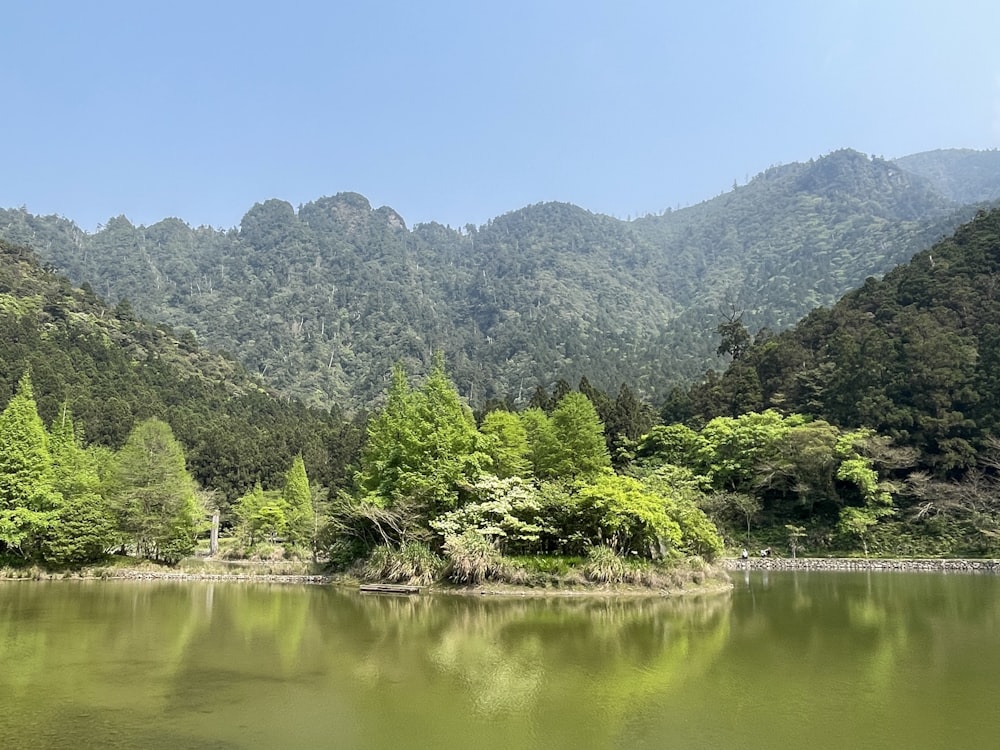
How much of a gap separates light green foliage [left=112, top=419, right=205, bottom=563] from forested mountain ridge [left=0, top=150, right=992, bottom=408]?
60514 mm

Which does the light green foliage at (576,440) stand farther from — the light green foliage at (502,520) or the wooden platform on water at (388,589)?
the wooden platform on water at (388,589)

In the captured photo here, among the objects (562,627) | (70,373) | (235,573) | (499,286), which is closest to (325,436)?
(70,373)

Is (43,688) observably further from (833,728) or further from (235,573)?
(235,573)

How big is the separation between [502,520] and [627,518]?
190 inches

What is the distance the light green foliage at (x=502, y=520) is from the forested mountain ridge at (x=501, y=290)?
220 ft

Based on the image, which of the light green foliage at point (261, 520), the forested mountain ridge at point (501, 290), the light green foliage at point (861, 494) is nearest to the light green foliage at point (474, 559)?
the light green foliage at point (261, 520)

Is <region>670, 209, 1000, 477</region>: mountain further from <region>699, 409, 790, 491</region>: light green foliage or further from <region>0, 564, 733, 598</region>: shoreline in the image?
<region>0, 564, 733, 598</region>: shoreline

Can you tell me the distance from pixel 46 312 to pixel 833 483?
287 feet

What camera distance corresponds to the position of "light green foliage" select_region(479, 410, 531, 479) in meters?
34.1

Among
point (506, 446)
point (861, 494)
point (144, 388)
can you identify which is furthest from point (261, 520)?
point (861, 494)

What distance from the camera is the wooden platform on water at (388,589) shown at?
26.3 metres

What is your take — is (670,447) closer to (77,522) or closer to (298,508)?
(298,508)

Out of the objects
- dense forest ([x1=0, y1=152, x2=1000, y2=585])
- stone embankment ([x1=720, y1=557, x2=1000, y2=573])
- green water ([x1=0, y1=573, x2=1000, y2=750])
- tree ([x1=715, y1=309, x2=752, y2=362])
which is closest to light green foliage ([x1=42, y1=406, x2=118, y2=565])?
dense forest ([x1=0, y1=152, x2=1000, y2=585])

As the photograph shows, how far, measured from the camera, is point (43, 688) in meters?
11.4
